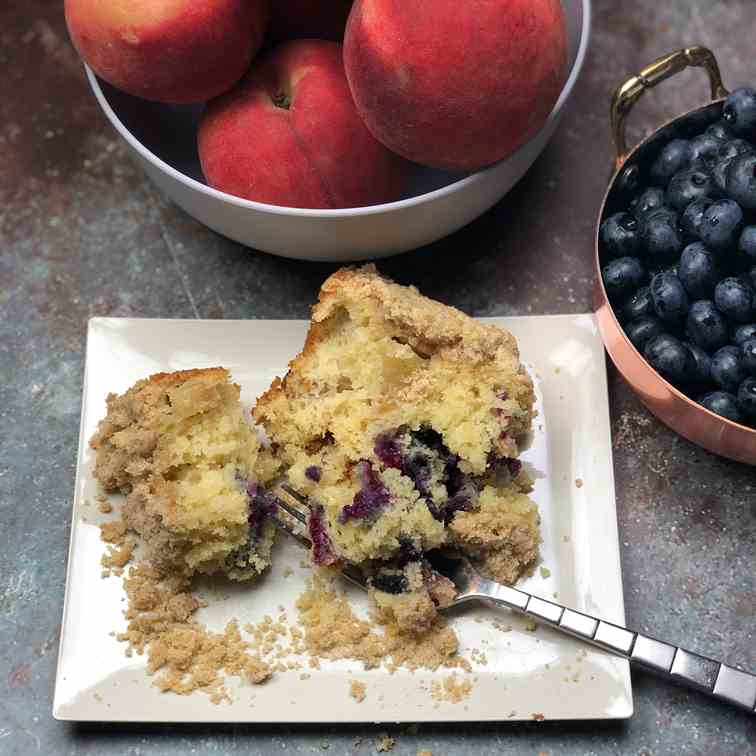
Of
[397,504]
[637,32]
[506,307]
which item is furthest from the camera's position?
[637,32]

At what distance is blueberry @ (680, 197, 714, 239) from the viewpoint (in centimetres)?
144

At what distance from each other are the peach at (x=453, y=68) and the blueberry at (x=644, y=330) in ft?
1.02

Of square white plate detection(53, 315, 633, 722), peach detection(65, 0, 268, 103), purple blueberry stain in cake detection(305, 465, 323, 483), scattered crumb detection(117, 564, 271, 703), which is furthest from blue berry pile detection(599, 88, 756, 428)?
scattered crumb detection(117, 564, 271, 703)

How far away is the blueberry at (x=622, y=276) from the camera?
4.85 ft

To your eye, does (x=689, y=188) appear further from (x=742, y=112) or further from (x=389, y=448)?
(x=389, y=448)

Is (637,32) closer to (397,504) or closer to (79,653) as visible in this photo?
(397,504)

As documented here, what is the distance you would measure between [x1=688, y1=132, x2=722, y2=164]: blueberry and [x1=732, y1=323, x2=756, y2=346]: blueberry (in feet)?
0.85

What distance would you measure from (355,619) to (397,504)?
184 mm

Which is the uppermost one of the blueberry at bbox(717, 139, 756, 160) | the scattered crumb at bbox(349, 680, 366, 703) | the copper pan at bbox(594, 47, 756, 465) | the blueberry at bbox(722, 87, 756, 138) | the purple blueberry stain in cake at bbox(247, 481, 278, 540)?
the blueberry at bbox(722, 87, 756, 138)

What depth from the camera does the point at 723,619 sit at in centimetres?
152

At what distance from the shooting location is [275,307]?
1697mm

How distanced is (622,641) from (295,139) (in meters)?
0.80

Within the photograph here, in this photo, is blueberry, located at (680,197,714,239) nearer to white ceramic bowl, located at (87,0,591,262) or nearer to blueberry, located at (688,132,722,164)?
blueberry, located at (688,132,722,164)

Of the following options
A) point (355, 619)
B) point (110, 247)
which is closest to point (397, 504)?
point (355, 619)
